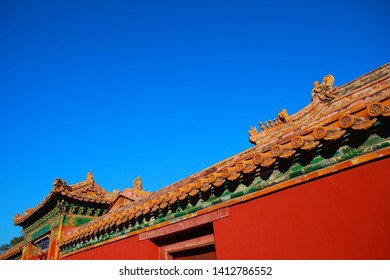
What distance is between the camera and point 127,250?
5.30 meters

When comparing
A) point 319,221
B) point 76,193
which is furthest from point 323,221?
point 76,193

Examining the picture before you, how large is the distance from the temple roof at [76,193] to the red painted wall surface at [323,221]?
8.39 m

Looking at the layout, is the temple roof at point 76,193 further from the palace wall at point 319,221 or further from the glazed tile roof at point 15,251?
the palace wall at point 319,221

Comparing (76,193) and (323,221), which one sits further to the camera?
(76,193)

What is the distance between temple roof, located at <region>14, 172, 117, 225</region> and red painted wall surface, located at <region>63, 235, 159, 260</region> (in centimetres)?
428

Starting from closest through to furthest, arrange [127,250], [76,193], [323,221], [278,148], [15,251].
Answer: [323,221] < [278,148] < [127,250] < [76,193] < [15,251]

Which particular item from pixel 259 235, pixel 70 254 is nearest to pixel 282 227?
pixel 259 235

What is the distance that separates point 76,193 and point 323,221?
9.95 meters

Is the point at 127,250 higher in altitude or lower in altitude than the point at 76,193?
lower

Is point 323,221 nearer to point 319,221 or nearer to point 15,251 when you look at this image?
point 319,221

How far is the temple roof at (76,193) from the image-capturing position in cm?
992

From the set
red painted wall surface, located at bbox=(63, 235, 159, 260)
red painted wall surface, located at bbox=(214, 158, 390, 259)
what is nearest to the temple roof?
red painted wall surface, located at bbox=(63, 235, 159, 260)

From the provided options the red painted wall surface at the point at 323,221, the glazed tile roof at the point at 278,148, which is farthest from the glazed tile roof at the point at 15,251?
the red painted wall surface at the point at 323,221
